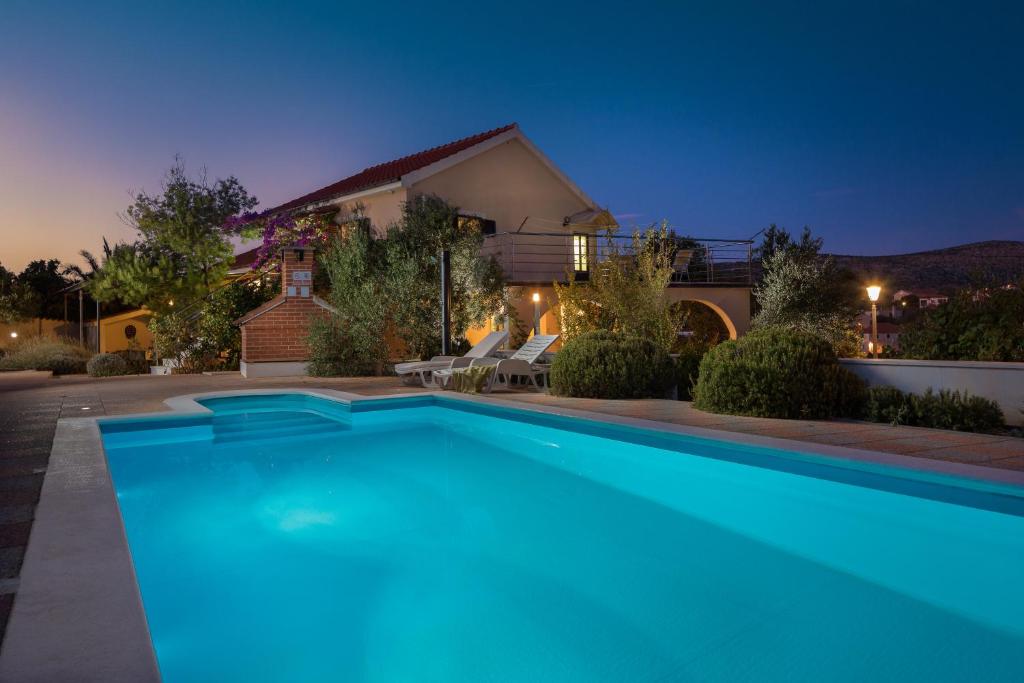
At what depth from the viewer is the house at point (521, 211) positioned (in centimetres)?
1811

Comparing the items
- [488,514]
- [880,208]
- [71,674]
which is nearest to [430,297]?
[488,514]

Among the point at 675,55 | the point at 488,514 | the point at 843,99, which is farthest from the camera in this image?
the point at 843,99

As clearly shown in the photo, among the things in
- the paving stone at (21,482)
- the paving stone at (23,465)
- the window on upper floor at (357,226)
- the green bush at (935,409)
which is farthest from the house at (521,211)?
the paving stone at (21,482)

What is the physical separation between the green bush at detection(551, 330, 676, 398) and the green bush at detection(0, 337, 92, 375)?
1321 centimetres

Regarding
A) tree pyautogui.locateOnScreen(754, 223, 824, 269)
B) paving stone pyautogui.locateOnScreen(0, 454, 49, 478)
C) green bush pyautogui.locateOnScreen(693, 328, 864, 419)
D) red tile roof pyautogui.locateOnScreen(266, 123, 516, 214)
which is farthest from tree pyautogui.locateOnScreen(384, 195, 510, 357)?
tree pyautogui.locateOnScreen(754, 223, 824, 269)

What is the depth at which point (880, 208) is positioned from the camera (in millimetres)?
33875

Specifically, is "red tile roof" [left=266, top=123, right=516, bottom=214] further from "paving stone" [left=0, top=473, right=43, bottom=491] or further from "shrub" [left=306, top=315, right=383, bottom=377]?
"paving stone" [left=0, top=473, right=43, bottom=491]

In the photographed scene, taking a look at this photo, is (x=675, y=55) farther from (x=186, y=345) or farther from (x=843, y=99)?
(x=186, y=345)

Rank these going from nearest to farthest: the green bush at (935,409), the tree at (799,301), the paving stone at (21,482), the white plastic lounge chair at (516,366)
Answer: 1. the paving stone at (21,482)
2. the green bush at (935,409)
3. the white plastic lounge chair at (516,366)
4. the tree at (799,301)

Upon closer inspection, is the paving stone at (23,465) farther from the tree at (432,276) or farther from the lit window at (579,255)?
the lit window at (579,255)

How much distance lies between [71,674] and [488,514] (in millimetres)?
3379

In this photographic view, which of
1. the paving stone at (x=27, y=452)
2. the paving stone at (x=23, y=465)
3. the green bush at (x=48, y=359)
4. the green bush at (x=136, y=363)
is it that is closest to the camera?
the paving stone at (x=23, y=465)

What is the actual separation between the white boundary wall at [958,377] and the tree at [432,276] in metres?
8.52

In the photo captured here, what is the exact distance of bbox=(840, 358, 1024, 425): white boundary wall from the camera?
21.4 feet
